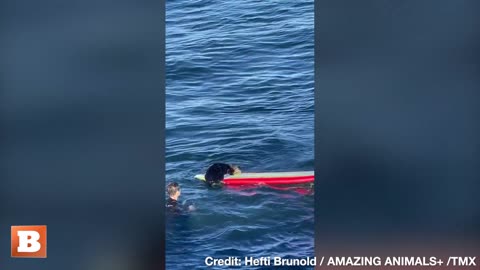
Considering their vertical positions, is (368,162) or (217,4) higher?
(217,4)

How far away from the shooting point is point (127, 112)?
151 inches

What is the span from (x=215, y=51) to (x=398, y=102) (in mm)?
926

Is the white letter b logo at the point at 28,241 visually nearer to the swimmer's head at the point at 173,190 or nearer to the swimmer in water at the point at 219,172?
the swimmer's head at the point at 173,190

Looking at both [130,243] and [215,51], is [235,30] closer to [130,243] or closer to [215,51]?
[215,51]

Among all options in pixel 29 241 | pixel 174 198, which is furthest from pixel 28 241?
pixel 174 198

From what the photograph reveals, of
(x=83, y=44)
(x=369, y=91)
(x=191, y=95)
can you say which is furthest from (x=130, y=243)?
(x=369, y=91)

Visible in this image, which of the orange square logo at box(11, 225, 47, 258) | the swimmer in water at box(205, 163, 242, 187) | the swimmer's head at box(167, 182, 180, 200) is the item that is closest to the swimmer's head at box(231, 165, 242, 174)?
the swimmer in water at box(205, 163, 242, 187)

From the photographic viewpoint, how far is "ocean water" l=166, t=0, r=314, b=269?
369cm

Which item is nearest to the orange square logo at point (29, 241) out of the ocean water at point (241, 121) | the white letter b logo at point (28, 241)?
the white letter b logo at point (28, 241)

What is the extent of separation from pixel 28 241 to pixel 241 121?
4.14ft

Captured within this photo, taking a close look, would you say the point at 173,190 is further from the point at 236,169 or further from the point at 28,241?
the point at 28,241

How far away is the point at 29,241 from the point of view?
3914 millimetres

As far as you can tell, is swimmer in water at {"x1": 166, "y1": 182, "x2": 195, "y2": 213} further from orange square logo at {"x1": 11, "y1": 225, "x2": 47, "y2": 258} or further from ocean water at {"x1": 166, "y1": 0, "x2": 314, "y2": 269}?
orange square logo at {"x1": 11, "y1": 225, "x2": 47, "y2": 258}

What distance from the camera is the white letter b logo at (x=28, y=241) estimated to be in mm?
3904
